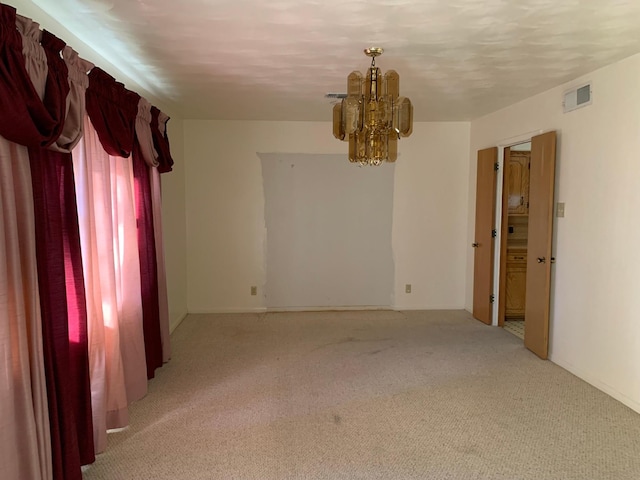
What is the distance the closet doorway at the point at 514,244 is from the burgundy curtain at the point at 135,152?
136 inches

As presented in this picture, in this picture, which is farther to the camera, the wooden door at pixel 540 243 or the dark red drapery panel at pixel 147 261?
the wooden door at pixel 540 243

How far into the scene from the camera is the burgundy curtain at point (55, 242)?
5.09 feet

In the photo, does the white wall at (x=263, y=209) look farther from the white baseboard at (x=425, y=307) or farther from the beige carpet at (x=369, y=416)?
the beige carpet at (x=369, y=416)

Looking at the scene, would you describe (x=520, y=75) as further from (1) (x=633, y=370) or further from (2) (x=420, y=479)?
(2) (x=420, y=479)

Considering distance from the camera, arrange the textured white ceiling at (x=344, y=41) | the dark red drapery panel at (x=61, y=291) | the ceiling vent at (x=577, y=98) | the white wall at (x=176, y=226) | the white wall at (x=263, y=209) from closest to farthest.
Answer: the dark red drapery panel at (x=61, y=291) → the textured white ceiling at (x=344, y=41) → the ceiling vent at (x=577, y=98) → the white wall at (x=176, y=226) → the white wall at (x=263, y=209)

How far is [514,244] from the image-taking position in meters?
5.04

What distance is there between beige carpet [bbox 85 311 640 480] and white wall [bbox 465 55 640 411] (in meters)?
0.29

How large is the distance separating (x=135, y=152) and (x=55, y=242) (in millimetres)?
1309

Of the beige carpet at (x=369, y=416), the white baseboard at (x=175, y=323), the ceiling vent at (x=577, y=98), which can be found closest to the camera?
the beige carpet at (x=369, y=416)

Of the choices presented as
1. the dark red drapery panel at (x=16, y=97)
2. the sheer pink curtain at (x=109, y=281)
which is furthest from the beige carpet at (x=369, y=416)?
the dark red drapery panel at (x=16, y=97)

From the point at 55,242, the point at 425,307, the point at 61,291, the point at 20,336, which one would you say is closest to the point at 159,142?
the point at 55,242

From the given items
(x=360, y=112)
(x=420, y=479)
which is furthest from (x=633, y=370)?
(x=360, y=112)

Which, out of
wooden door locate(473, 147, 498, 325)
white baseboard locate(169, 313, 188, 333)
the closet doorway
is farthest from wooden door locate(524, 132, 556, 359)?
white baseboard locate(169, 313, 188, 333)

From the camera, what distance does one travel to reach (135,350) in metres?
2.87
